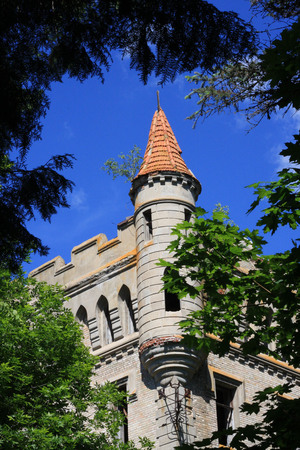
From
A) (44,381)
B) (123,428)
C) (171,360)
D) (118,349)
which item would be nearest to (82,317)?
→ (118,349)

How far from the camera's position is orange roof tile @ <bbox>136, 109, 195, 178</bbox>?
2878 cm

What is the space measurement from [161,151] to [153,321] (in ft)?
21.3

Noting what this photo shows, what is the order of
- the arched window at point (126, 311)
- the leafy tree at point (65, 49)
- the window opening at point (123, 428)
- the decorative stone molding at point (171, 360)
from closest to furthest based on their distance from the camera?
the leafy tree at point (65, 49) → the decorative stone molding at point (171, 360) → the window opening at point (123, 428) → the arched window at point (126, 311)

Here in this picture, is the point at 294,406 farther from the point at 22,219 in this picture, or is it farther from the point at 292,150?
the point at 22,219

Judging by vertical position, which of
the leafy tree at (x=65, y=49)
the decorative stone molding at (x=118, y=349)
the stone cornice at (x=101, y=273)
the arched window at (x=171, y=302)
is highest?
the stone cornice at (x=101, y=273)

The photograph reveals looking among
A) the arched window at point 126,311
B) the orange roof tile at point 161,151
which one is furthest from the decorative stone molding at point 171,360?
the orange roof tile at point 161,151

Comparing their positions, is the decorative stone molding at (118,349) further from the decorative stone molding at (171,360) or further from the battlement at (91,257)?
the battlement at (91,257)

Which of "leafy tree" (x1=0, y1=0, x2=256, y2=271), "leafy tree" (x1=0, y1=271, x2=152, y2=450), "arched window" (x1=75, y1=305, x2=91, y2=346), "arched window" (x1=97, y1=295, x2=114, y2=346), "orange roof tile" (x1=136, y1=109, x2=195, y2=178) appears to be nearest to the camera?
"leafy tree" (x1=0, y1=0, x2=256, y2=271)

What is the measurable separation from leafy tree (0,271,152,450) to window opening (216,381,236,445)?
11.5ft

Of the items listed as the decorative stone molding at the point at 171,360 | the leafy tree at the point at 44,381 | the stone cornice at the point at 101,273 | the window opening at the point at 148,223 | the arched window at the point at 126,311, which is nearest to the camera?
the leafy tree at the point at 44,381

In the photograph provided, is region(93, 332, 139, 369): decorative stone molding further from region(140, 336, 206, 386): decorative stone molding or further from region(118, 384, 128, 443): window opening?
region(140, 336, 206, 386): decorative stone molding

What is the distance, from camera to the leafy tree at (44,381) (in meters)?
20.9

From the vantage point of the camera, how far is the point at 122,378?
27.5 m

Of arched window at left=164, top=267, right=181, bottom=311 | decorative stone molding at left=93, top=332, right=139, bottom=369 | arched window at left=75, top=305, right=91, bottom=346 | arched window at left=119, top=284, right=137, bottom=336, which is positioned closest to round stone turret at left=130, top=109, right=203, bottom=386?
arched window at left=164, top=267, right=181, bottom=311
